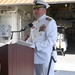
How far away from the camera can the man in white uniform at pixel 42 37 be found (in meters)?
2.25

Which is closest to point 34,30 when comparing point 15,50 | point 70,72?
point 15,50

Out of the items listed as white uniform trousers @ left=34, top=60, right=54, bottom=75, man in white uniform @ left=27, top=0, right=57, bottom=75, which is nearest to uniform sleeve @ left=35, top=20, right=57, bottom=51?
man in white uniform @ left=27, top=0, right=57, bottom=75

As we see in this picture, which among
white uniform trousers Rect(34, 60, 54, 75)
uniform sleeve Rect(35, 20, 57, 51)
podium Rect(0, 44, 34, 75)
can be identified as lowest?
white uniform trousers Rect(34, 60, 54, 75)

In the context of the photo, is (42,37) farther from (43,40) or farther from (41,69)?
(41,69)

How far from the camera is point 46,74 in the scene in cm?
239

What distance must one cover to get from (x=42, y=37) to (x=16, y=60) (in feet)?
2.02

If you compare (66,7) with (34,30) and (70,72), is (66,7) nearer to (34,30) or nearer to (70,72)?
(70,72)

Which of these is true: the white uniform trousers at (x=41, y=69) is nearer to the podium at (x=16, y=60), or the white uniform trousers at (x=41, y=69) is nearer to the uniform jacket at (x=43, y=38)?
the uniform jacket at (x=43, y=38)

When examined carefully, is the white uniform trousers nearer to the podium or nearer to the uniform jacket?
the uniform jacket

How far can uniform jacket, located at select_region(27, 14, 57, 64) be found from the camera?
223cm

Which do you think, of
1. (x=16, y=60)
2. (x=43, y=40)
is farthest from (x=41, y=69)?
(x=16, y=60)

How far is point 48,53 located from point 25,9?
9387 millimetres

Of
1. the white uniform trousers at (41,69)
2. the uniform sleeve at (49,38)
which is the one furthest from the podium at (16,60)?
the white uniform trousers at (41,69)

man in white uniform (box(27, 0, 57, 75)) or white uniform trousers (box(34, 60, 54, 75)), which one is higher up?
man in white uniform (box(27, 0, 57, 75))
